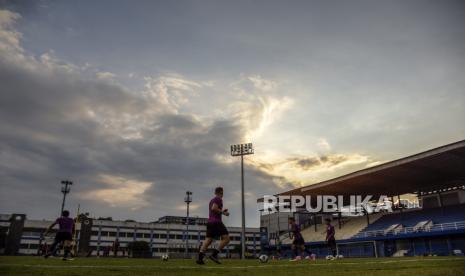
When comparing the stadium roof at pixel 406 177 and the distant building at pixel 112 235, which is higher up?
the stadium roof at pixel 406 177

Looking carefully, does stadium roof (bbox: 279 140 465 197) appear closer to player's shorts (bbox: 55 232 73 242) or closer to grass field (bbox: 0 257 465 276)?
grass field (bbox: 0 257 465 276)

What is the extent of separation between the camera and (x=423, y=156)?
33.3m

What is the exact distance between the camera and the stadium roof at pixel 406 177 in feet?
111

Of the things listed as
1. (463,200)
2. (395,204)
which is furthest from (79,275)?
(395,204)

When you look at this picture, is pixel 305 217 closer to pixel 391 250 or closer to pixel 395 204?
pixel 395 204

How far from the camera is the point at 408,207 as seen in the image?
48.3m

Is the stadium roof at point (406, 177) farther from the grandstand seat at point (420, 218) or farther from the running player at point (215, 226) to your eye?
the running player at point (215, 226)

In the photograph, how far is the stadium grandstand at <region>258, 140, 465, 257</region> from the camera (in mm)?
35969
